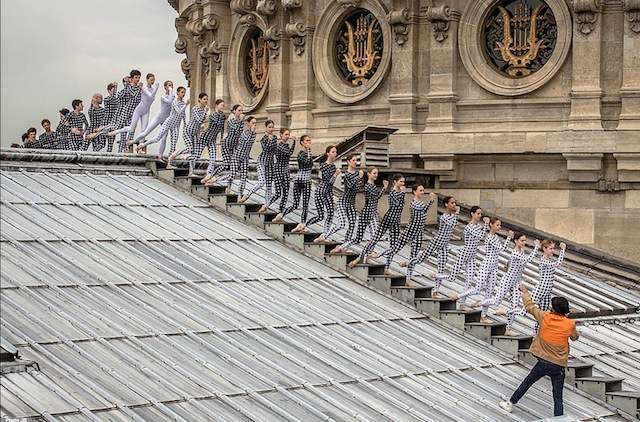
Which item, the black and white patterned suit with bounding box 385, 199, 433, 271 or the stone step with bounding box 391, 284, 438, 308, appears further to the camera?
the black and white patterned suit with bounding box 385, 199, 433, 271

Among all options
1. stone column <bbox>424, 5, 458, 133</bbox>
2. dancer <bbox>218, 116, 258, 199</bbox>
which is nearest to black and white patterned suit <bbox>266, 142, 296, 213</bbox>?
dancer <bbox>218, 116, 258, 199</bbox>

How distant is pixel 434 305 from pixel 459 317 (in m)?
0.48

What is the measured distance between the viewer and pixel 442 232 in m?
23.4

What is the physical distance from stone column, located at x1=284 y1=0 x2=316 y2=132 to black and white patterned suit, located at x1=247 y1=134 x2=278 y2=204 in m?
7.81

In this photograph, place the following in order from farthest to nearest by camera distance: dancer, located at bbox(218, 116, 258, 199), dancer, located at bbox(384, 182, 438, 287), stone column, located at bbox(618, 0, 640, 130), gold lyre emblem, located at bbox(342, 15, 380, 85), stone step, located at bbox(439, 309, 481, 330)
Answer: gold lyre emblem, located at bbox(342, 15, 380, 85) < stone column, located at bbox(618, 0, 640, 130) < dancer, located at bbox(218, 116, 258, 199) < dancer, located at bbox(384, 182, 438, 287) < stone step, located at bbox(439, 309, 481, 330)

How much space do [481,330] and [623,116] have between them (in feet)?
30.3

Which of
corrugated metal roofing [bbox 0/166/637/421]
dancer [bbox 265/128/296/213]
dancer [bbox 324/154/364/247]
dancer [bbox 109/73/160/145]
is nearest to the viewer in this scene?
corrugated metal roofing [bbox 0/166/637/421]

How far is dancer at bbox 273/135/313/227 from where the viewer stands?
2466cm

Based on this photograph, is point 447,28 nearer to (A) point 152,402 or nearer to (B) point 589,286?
(B) point 589,286

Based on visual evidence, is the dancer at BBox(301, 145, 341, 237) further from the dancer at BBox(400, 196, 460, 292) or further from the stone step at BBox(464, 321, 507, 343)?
the stone step at BBox(464, 321, 507, 343)

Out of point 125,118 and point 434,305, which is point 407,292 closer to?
point 434,305

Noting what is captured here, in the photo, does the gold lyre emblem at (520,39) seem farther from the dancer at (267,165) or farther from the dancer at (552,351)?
the dancer at (552,351)

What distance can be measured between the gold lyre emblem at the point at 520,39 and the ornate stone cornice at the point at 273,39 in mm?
5820

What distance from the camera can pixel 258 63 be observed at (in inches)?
1417
